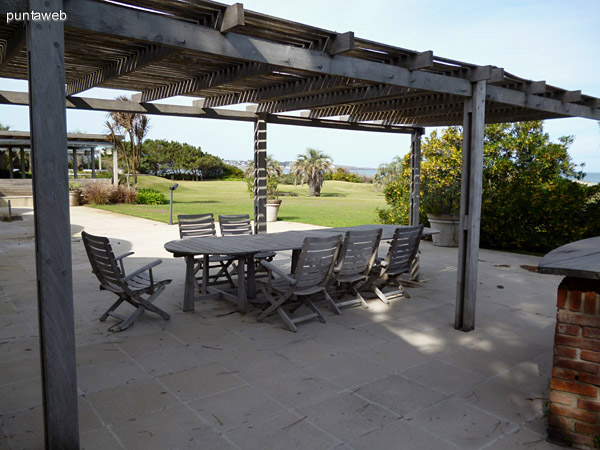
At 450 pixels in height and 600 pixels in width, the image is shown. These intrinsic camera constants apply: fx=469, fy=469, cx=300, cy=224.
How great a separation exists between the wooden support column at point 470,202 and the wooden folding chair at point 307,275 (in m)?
1.27

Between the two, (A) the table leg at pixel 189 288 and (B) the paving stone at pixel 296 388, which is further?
(A) the table leg at pixel 189 288

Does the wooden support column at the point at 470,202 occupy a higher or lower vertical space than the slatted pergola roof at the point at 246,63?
lower

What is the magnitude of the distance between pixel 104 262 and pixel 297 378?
2.15 meters

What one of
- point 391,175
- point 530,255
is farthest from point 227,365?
point 391,175

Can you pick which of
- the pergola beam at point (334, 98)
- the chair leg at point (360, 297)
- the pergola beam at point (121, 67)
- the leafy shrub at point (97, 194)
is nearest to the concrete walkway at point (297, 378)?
the chair leg at point (360, 297)

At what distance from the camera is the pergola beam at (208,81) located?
4.60 meters

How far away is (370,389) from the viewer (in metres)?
3.32

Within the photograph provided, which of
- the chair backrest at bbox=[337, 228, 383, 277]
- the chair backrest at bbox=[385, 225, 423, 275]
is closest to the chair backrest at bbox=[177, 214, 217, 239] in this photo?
the chair backrest at bbox=[337, 228, 383, 277]

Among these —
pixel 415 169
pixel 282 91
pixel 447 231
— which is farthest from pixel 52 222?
pixel 447 231

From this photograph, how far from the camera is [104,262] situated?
435 centimetres

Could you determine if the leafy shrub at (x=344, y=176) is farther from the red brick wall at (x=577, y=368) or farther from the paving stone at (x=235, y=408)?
the red brick wall at (x=577, y=368)

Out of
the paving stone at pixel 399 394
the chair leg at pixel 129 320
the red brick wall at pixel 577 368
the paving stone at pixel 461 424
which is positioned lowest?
the paving stone at pixel 461 424

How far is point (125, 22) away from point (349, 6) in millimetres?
9248

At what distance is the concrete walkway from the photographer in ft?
8.95
